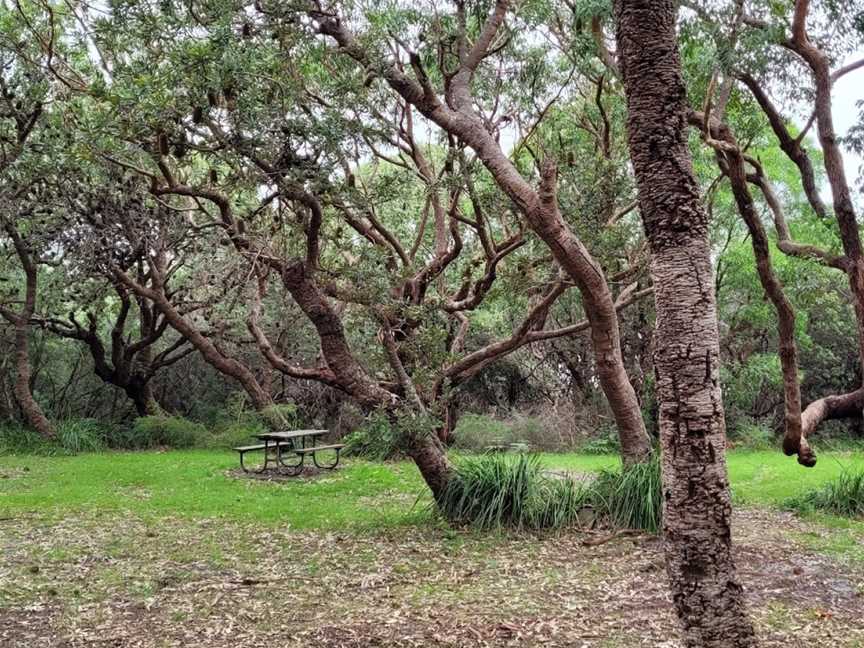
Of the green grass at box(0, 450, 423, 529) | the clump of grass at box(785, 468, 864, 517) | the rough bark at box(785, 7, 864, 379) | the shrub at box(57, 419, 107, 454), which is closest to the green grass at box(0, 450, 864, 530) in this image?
the green grass at box(0, 450, 423, 529)

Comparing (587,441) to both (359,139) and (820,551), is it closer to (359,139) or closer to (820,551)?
(820,551)

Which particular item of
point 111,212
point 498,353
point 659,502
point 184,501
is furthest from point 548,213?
point 111,212

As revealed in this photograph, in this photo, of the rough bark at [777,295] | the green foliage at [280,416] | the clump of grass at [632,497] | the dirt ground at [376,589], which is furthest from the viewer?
the green foliage at [280,416]

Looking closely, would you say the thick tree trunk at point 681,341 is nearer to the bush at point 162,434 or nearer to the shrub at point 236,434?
the shrub at point 236,434

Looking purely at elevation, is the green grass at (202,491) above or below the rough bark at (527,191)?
below

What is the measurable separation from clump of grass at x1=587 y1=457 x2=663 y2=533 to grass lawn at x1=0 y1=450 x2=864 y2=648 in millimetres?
260

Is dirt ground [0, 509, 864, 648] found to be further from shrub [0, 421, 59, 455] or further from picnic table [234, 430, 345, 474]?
shrub [0, 421, 59, 455]

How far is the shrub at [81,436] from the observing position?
13.8 meters

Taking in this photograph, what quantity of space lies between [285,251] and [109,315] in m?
10.4

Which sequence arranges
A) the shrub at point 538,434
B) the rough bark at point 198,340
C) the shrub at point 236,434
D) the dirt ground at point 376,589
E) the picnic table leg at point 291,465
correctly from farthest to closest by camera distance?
the shrub at point 538,434 → the shrub at point 236,434 → the rough bark at point 198,340 → the picnic table leg at point 291,465 → the dirt ground at point 376,589

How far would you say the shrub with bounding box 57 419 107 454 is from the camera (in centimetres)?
1381

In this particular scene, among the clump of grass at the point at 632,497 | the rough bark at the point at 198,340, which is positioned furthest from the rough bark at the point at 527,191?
the rough bark at the point at 198,340

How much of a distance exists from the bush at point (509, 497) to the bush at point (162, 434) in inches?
345

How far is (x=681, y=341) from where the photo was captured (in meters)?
3.07
